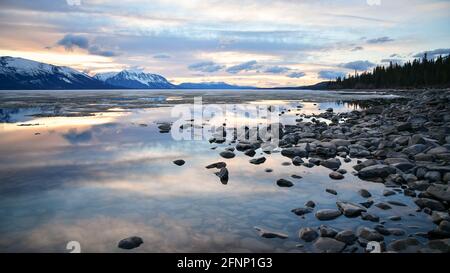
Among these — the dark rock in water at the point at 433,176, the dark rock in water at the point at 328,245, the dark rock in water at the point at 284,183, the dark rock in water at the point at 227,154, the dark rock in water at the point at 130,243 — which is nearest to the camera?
the dark rock in water at the point at 328,245

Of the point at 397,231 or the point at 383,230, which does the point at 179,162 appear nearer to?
the point at 383,230

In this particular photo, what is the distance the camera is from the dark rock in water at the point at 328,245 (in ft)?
19.5

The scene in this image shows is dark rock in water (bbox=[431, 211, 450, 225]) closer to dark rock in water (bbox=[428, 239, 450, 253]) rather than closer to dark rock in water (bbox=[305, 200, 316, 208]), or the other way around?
dark rock in water (bbox=[428, 239, 450, 253])

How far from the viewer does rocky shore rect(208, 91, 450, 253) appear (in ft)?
20.6

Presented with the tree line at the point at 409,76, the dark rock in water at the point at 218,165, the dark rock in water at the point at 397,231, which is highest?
the tree line at the point at 409,76

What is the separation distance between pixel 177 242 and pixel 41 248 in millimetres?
2482

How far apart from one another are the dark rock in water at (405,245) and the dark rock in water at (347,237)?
0.62m

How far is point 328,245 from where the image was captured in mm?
6074

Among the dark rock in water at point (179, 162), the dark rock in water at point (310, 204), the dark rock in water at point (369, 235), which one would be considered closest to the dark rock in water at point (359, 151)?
the dark rock in water at point (310, 204)

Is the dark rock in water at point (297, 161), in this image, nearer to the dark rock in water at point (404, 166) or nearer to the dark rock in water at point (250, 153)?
the dark rock in water at point (250, 153)

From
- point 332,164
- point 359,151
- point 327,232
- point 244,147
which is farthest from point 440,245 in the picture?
point 244,147
